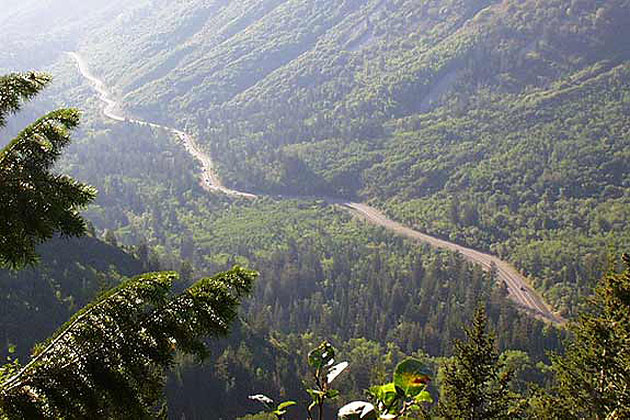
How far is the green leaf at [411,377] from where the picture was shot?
3.19m

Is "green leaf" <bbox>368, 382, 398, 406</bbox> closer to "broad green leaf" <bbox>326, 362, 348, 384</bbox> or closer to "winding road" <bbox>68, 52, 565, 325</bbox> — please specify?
"broad green leaf" <bbox>326, 362, 348, 384</bbox>

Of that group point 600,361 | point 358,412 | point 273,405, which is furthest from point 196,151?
point 358,412

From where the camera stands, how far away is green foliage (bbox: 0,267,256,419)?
394cm

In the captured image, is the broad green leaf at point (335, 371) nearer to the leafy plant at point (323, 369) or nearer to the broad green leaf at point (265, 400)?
the leafy plant at point (323, 369)

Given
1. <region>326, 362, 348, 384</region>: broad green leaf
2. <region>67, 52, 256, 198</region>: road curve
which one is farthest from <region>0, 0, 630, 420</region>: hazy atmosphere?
<region>67, 52, 256, 198</region>: road curve

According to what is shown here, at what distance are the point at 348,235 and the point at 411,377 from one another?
4201 inches

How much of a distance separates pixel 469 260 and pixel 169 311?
98759mm

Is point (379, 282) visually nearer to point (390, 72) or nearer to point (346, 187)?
point (346, 187)

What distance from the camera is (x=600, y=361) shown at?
14.6 m

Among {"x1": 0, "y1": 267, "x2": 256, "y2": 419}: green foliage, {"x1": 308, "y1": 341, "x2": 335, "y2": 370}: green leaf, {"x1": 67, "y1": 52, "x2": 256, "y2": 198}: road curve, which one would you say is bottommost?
{"x1": 67, "y1": 52, "x2": 256, "y2": 198}: road curve

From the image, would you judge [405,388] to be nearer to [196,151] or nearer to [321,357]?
[321,357]

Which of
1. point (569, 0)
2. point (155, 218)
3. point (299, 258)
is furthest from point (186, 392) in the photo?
point (569, 0)

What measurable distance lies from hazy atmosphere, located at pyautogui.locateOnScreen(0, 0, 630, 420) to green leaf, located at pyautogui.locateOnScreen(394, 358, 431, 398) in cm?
1

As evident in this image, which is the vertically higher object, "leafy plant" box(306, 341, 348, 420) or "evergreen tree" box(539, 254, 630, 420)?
"leafy plant" box(306, 341, 348, 420)
